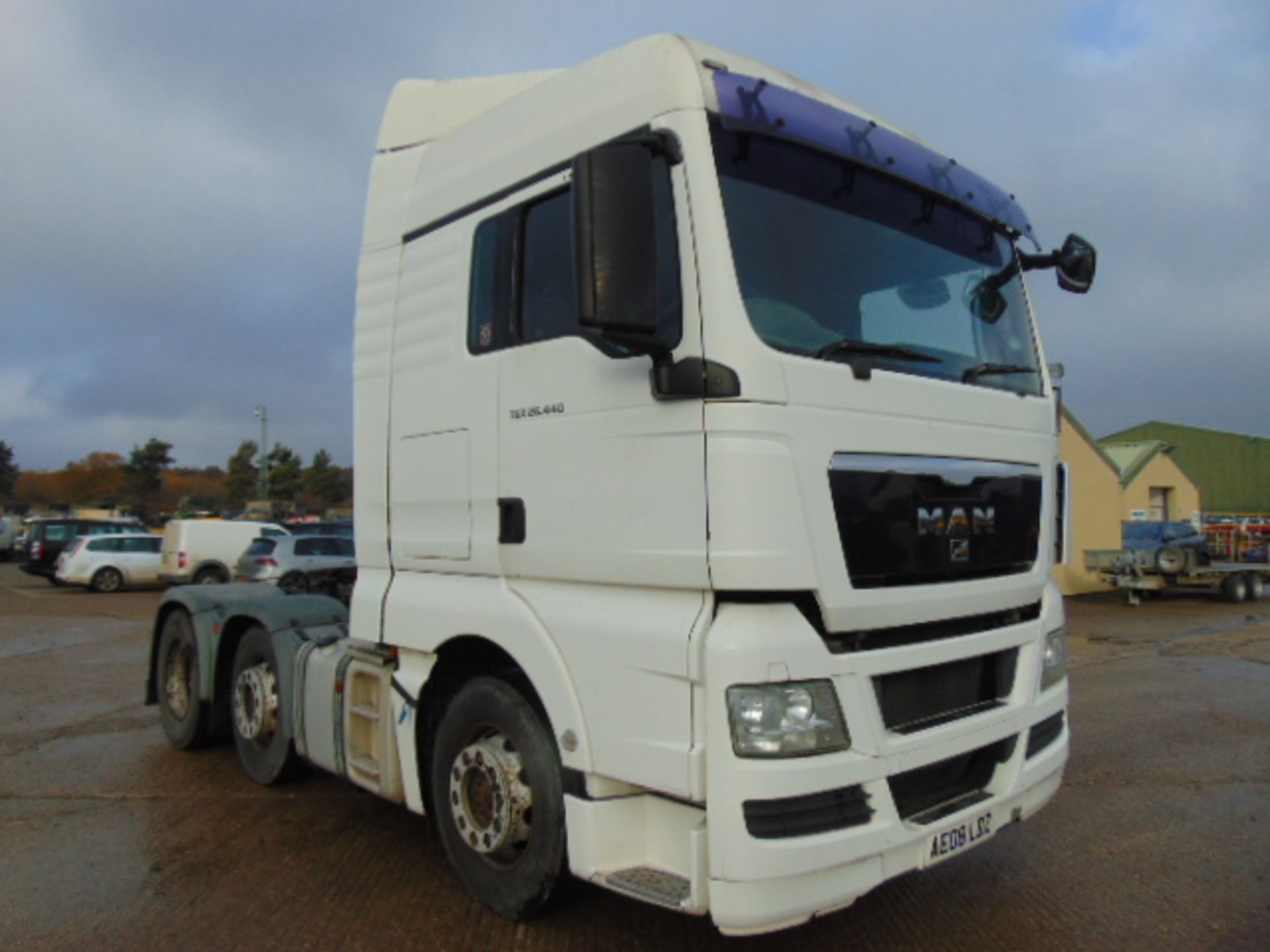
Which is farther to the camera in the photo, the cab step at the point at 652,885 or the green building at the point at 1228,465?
the green building at the point at 1228,465

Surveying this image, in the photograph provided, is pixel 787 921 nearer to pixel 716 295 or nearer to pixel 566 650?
pixel 566 650

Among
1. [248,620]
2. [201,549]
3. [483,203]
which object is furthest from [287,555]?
[483,203]

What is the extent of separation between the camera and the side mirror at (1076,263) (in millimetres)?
4223

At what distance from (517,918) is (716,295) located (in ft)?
7.79

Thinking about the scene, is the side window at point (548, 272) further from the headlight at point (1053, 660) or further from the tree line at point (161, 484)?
the tree line at point (161, 484)

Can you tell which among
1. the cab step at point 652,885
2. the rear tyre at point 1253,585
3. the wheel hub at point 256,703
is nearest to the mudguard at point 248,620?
the wheel hub at point 256,703

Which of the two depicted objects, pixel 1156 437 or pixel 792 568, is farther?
pixel 1156 437

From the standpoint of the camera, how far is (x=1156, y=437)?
47656 mm

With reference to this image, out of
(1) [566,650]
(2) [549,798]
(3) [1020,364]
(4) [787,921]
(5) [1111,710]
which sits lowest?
(5) [1111,710]

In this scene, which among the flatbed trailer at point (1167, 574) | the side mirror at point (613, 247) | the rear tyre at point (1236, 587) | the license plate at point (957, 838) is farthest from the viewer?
the rear tyre at point (1236, 587)

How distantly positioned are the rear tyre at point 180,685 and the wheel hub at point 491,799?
316cm

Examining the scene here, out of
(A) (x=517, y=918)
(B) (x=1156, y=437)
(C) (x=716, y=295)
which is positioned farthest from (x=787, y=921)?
(B) (x=1156, y=437)

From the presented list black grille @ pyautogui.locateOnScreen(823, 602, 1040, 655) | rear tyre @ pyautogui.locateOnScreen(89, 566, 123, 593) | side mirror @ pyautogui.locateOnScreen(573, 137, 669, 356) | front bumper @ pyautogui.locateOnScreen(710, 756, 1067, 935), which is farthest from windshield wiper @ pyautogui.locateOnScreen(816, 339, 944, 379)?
rear tyre @ pyautogui.locateOnScreen(89, 566, 123, 593)

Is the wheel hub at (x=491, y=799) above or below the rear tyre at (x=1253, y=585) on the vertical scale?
above
